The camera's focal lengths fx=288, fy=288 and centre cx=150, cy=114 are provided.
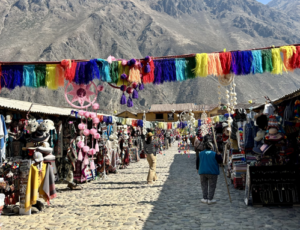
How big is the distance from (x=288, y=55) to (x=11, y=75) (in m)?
5.98

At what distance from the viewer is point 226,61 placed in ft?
20.3

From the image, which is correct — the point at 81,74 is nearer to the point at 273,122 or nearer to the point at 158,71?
the point at 158,71

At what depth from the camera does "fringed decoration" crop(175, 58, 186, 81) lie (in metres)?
6.38

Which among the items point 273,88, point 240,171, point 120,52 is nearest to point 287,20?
point 273,88

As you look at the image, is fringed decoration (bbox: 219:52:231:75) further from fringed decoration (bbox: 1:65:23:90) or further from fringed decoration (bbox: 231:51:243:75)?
fringed decoration (bbox: 1:65:23:90)

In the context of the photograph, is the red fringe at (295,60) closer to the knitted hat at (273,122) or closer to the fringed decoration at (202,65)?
the knitted hat at (273,122)

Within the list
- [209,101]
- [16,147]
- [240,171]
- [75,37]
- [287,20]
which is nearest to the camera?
[16,147]

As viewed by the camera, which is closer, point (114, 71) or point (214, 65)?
point (214, 65)

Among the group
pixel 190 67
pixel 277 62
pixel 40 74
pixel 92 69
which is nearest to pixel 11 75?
pixel 40 74

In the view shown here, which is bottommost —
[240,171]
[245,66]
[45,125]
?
[240,171]

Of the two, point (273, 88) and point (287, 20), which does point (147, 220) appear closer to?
point (273, 88)

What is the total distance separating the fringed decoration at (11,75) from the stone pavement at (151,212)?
2960mm

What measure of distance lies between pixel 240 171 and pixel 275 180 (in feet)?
7.20

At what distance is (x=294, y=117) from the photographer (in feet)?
22.0
